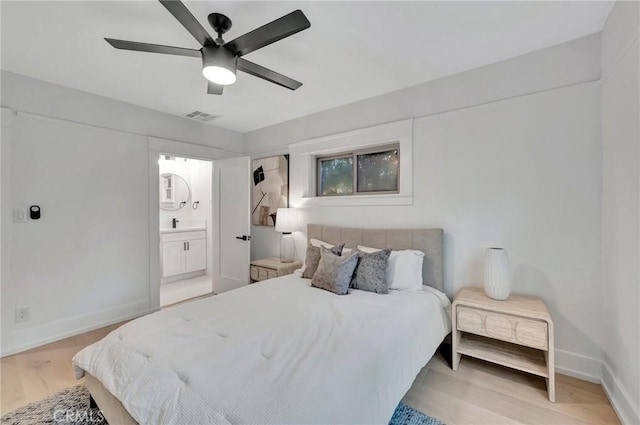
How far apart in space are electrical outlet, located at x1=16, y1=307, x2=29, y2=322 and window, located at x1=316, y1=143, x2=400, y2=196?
3.27m

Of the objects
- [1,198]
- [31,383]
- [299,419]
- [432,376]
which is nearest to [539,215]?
[432,376]

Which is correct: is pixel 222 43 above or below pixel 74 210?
above

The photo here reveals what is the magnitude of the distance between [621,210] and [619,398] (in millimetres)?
1182

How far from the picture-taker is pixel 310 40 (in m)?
2.08

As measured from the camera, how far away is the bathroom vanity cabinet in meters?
4.88

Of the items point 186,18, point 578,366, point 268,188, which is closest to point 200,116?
point 268,188

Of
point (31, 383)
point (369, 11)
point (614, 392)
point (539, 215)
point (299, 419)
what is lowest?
point (31, 383)

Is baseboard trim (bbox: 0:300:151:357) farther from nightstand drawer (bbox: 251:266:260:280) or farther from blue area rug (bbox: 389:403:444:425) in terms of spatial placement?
blue area rug (bbox: 389:403:444:425)

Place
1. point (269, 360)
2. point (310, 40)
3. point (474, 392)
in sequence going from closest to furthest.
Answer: point (269, 360), point (474, 392), point (310, 40)

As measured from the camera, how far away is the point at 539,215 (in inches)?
87.7

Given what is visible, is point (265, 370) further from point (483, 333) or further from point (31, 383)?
point (31, 383)

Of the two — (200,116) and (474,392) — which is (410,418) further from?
(200,116)

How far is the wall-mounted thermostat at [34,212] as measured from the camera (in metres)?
2.65

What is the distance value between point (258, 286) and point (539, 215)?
2.49 metres
